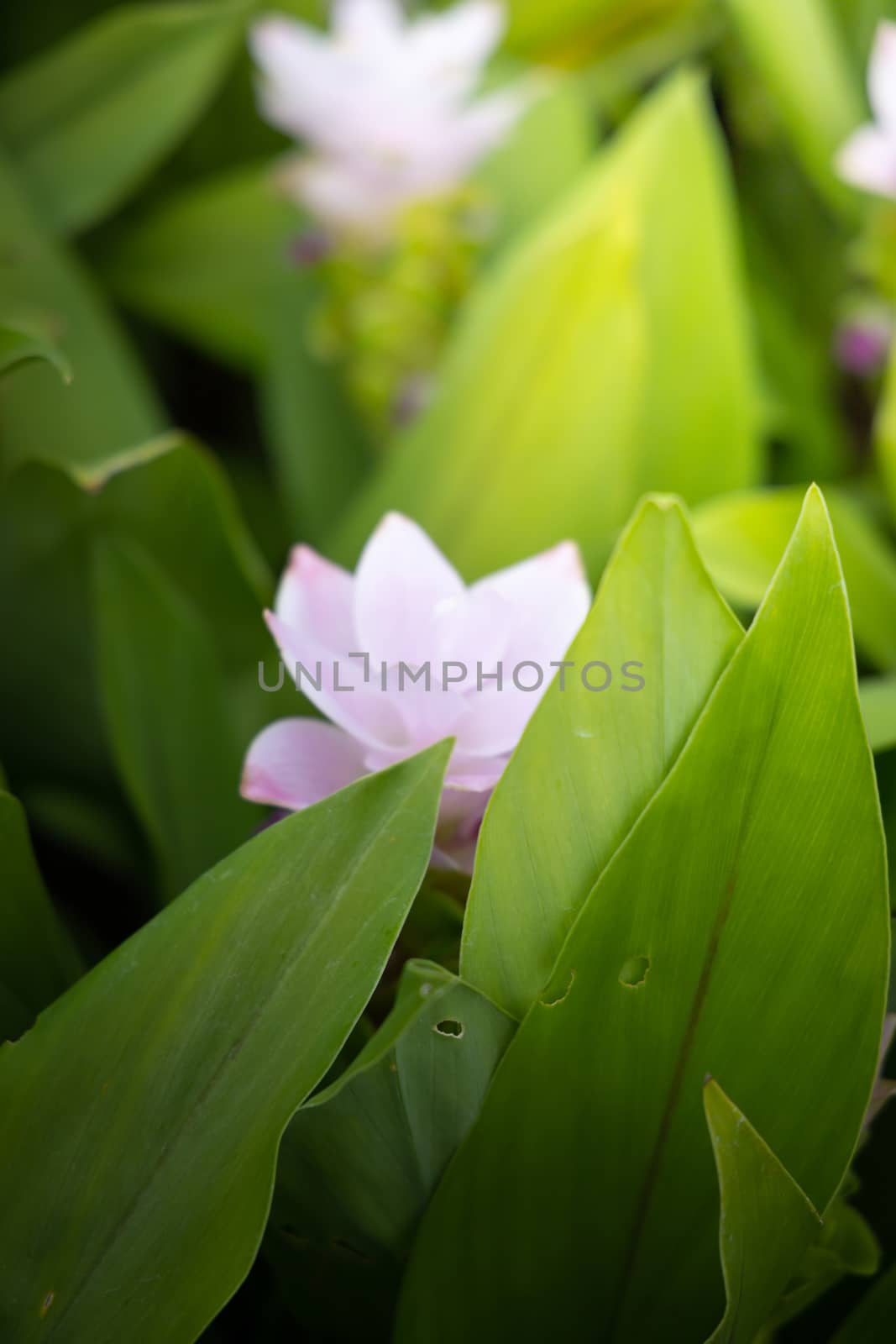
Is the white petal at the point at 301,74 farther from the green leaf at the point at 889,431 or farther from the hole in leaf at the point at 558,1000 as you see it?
the hole in leaf at the point at 558,1000

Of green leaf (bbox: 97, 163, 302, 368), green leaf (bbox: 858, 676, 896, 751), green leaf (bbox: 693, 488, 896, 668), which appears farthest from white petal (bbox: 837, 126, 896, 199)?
green leaf (bbox: 97, 163, 302, 368)

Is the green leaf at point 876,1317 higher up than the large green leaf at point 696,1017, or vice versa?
the large green leaf at point 696,1017

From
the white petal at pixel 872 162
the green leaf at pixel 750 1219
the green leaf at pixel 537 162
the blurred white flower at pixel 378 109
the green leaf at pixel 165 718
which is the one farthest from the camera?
the green leaf at pixel 537 162

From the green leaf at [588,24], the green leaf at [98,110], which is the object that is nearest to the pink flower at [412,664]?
the green leaf at [98,110]

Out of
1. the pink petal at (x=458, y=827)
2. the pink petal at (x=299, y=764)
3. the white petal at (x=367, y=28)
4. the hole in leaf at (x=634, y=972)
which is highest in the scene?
the white petal at (x=367, y=28)

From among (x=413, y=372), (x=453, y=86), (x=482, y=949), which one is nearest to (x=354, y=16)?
(x=453, y=86)

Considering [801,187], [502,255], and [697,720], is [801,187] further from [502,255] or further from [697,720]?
[697,720]

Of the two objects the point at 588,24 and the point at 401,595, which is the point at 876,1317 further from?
the point at 588,24
